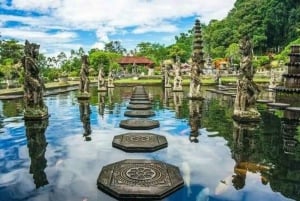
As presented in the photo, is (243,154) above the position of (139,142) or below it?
below

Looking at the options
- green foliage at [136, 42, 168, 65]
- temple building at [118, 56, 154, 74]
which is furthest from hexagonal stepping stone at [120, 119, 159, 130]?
green foliage at [136, 42, 168, 65]

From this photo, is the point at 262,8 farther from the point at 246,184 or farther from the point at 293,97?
the point at 246,184

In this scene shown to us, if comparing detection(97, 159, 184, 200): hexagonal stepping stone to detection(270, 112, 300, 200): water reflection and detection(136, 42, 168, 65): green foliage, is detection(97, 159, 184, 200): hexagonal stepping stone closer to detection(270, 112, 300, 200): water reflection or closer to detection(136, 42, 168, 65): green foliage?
detection(270, 112, 300, 200): water reflection

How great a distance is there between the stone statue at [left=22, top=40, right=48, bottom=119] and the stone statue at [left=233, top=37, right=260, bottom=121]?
31.7ft

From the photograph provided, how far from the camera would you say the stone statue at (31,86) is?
14.8 metres

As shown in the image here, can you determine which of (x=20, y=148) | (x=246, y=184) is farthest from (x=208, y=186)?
(x=20, y=148)

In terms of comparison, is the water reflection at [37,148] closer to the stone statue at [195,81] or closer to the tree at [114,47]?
the stone statue at [195,81]

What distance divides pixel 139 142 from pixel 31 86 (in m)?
7.25

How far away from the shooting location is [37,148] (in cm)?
1013

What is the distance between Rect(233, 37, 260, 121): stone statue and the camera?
14086 mm

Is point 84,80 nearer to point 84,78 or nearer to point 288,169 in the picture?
point 84,78

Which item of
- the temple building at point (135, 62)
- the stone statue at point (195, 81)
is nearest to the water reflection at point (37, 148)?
Answer: the stone statue at point (195, 81)

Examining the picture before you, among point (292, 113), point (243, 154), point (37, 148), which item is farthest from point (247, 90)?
point (37, 148)

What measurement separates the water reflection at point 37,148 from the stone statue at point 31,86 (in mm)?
570
